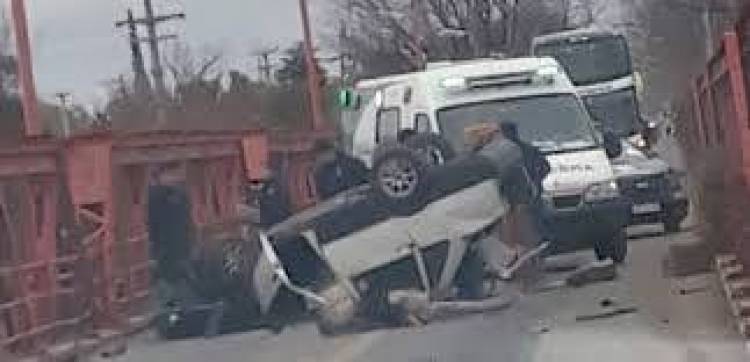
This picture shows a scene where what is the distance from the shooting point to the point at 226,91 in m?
41.7

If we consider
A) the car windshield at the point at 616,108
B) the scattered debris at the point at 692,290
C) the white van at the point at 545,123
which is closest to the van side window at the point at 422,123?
the white van at the point at 545,123

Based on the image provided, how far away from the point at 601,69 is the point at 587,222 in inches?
932

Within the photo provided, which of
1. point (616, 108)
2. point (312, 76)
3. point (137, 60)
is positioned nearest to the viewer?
point (312, 76)

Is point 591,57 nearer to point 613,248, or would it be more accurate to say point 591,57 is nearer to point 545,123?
point 545,123

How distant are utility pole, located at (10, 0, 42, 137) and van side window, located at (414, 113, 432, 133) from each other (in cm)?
399

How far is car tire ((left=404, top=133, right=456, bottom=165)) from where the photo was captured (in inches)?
620

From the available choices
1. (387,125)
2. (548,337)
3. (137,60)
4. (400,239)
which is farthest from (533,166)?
(137,60)

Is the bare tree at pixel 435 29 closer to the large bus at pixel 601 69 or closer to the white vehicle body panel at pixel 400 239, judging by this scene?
the large bus at pixel 601 69

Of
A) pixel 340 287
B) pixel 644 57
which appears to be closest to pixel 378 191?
pixel 340 287

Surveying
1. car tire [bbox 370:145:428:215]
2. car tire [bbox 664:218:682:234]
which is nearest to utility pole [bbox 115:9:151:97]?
car tire [bbox 664:218:682:234]

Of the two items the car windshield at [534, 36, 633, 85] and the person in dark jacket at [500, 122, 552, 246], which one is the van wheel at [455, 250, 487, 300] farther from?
the car windshield at [534, 36, 633, 85]

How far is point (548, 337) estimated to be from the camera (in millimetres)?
12578

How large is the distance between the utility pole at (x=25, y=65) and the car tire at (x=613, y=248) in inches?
235

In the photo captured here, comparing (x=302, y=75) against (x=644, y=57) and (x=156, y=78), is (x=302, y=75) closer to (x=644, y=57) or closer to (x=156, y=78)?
(x=156, y=78)
